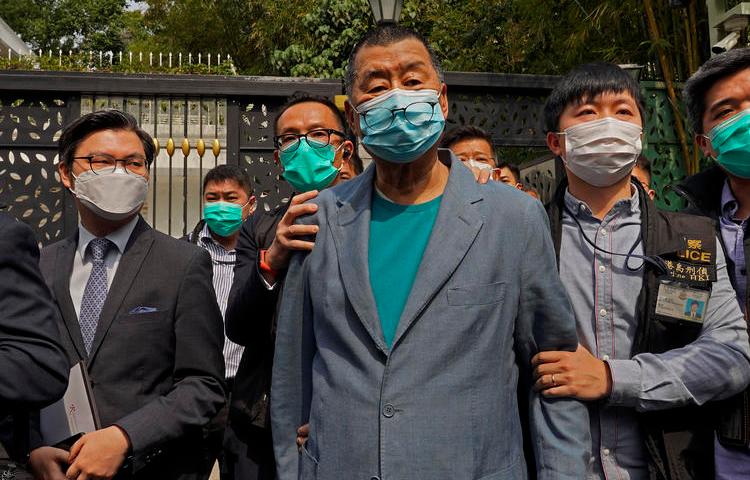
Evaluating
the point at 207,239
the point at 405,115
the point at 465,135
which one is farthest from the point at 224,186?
the point at 405,115

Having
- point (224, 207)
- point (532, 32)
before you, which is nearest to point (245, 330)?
point (224, 207)

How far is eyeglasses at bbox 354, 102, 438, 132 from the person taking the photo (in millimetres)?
1920

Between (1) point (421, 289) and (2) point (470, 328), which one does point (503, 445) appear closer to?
(2) point (470, 328)

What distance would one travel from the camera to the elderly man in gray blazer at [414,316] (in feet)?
5.58

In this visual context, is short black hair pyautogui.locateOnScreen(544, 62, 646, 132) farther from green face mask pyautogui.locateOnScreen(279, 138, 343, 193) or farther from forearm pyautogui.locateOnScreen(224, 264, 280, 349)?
forearm pyautogui.locateOnScreen(224, 264, 280, 349)

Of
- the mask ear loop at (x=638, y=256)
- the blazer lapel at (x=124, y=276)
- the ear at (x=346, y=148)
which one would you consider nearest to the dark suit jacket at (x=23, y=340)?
the blazer lapel at (x=124, y=276)

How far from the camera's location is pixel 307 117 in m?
2.83

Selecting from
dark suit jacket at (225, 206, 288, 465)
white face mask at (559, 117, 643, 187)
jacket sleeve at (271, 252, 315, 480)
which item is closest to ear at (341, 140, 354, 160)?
dark suit jacket at (225, 206, 288, 465)

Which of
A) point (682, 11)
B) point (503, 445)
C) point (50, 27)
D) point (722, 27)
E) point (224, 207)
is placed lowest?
point (503, 445)

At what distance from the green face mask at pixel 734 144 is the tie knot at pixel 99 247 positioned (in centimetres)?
226

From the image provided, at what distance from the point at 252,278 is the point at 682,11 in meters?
6.60

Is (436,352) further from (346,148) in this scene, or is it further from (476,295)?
(346,148)

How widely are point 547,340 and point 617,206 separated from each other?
2.35ft

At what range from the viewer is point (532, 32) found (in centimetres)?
988
